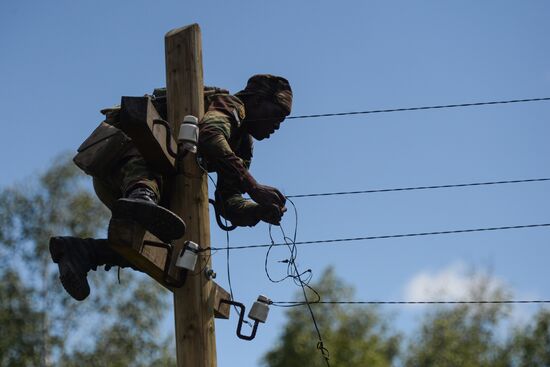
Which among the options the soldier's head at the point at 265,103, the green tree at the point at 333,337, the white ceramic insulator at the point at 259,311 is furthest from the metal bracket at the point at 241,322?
→ the green tree at the point at 333,337

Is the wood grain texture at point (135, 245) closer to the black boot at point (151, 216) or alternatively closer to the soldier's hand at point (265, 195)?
the black boot at point (151, 216)

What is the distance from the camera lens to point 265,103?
7008 mm

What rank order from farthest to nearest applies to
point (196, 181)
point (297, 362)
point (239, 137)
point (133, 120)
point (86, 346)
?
point (297, 362) < point (86, 346) < point (239, 137) < point (196, 181) < point (133, 120)

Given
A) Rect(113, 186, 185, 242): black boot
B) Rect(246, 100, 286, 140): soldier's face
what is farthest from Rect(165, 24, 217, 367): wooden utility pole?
Rect(246, 100, 286, 140): soldier's face

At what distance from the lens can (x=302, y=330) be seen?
99.6ft

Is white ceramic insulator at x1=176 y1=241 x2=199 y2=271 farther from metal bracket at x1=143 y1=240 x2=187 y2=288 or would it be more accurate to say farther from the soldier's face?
the soldier's face

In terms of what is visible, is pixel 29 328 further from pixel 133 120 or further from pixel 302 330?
pixel 133 120

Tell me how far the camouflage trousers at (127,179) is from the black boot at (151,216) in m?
0.22

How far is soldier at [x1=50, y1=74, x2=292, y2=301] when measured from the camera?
231 inches

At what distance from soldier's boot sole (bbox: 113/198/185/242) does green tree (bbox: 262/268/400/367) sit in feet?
78.5


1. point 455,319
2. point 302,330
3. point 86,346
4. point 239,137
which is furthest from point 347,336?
point 239,137

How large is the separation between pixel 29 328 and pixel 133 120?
16334 mm

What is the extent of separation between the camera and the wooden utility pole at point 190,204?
6027 mm

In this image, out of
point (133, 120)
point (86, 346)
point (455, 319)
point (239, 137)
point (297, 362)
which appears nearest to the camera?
point (133, 120)
